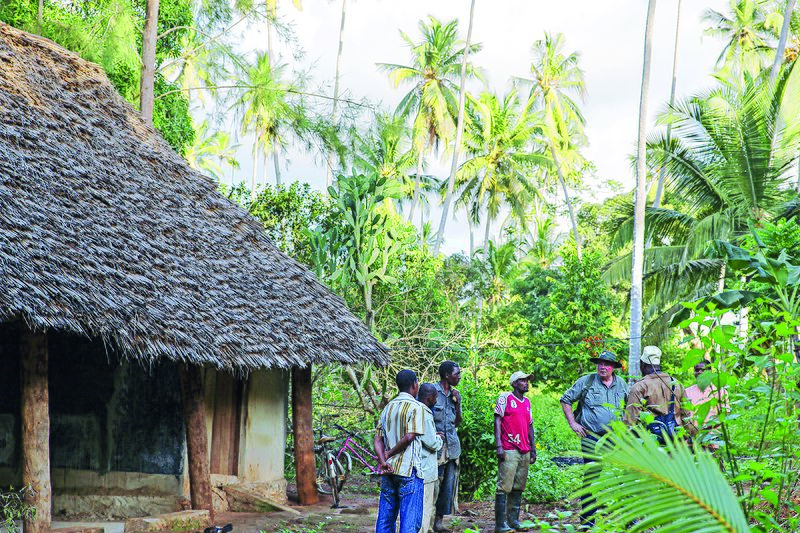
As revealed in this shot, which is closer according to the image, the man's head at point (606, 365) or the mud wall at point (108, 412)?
the man's head at point (606, 365)

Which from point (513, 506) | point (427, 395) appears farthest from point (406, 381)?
point (513, 506)

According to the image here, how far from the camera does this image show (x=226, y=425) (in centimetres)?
988

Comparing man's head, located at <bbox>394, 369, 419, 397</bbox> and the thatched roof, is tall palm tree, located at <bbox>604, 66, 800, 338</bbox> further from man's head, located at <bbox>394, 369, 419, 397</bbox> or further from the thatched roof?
man's head, located at <bbox>394, 369, 419, 397</bbox>

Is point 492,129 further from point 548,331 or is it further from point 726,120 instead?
point 726,120

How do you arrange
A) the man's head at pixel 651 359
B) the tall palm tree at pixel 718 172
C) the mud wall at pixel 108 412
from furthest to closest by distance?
the tall palm tree at pixel 718 172 → the mud wall at pixel 108 412 → the man's head at pixel 651 359

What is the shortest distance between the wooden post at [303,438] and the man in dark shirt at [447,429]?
7.54 feet

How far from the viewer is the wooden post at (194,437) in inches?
333

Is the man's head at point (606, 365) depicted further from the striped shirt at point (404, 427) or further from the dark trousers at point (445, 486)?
the striped shirt at point (404, 427)

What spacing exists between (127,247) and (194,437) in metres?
1.95

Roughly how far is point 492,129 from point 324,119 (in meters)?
17.5

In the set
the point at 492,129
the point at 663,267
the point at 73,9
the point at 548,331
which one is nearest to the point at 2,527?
the point at 73,9

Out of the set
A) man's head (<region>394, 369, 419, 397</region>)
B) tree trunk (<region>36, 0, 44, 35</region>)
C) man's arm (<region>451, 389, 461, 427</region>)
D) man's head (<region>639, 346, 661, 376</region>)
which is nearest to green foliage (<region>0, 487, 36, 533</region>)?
man's head (<region>394, 369, 419, 397</region>)

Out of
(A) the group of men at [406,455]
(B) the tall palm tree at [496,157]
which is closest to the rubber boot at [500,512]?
(A) the group of men at [406,455]

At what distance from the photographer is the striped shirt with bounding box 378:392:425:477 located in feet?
19.3
